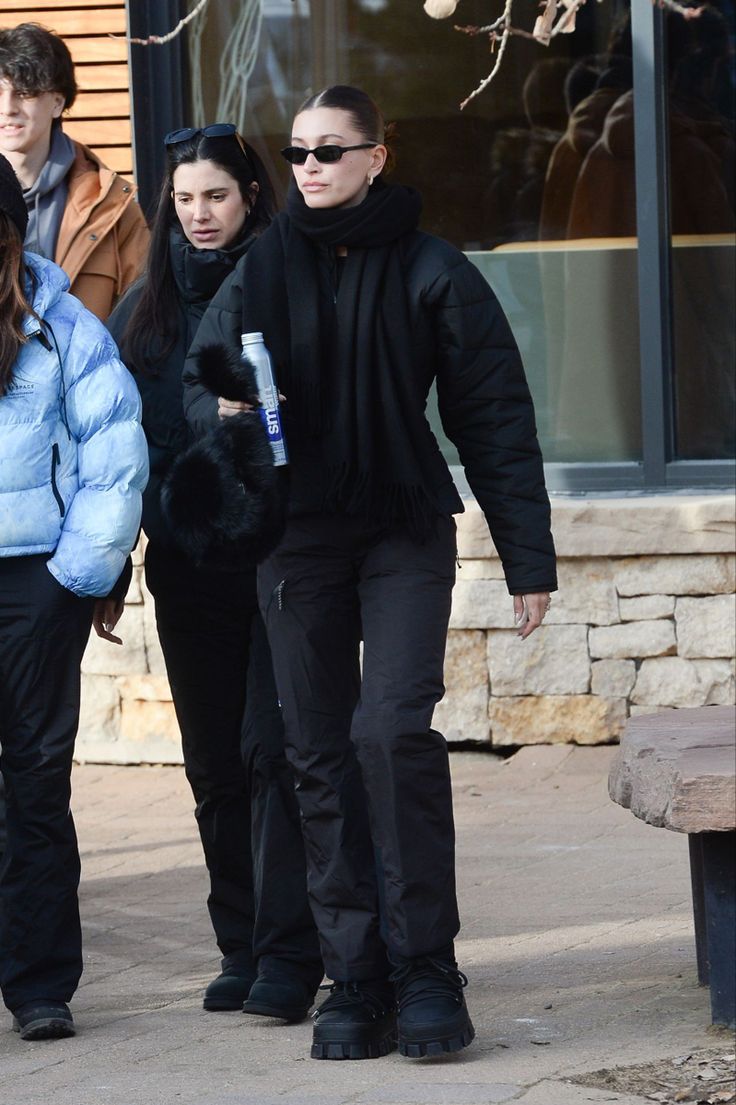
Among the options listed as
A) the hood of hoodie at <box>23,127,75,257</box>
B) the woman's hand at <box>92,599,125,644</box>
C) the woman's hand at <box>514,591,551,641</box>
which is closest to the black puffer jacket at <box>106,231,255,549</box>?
the woman's hand at <box>92,599,125,644</box>

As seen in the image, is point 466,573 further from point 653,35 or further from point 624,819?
point 653,35

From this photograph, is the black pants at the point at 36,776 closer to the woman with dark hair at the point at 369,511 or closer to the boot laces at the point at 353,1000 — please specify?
the woman with dark hair at the point at 369,511

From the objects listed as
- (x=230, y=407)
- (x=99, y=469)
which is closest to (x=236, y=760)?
(x=99, y=469)

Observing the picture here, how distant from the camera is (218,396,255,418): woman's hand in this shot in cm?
366

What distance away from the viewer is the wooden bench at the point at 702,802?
3.34 m

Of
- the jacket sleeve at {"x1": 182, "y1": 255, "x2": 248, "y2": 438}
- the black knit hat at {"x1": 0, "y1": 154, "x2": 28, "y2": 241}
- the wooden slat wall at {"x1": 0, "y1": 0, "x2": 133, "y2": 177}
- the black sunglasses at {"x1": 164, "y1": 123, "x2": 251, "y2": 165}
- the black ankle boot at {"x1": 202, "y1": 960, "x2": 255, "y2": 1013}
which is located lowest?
the black ankle boot at {"x1": 202, "y1": 960, "x2": 255, "y2": 1013}

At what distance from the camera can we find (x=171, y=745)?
23.4ft

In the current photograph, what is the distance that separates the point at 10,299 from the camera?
383 cm

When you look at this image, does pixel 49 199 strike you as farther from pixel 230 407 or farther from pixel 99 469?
pixel 230 407

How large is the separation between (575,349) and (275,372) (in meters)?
3.54

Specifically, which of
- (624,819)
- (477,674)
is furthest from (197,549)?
(477,674)

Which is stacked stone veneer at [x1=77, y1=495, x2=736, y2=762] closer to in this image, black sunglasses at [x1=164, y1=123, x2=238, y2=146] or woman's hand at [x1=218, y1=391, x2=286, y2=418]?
black sunglasses at [x1=164, y1=123, x2=238, y2=146]

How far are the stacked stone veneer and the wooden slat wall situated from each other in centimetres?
160

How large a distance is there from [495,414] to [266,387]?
0.47m
